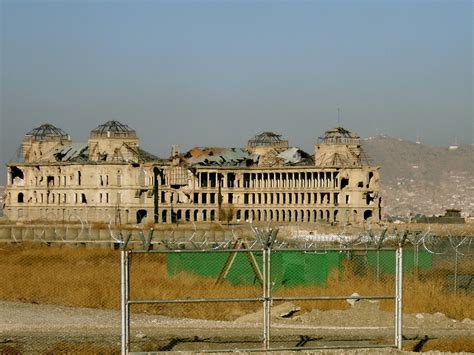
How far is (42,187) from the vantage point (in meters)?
132

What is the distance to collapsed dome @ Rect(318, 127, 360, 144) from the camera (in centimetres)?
13275

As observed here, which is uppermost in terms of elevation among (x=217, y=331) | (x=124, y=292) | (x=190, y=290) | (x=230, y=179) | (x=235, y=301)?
(x=230, y=179)

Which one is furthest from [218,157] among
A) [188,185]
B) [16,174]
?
[16,174]

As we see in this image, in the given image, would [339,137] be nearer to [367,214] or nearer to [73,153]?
[367,214]

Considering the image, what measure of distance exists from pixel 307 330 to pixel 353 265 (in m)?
10.7

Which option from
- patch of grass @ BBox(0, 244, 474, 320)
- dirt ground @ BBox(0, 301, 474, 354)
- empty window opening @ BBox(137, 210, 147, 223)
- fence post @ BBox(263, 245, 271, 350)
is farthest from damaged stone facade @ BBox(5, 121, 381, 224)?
fence post @ BBox(263, 245, 271, 350)

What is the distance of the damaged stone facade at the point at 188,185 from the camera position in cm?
12644

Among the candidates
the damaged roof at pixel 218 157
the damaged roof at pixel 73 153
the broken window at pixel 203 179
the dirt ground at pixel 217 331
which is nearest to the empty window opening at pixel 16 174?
the damaged roof at pixel 73 153

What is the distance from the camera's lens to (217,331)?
79.6 feet

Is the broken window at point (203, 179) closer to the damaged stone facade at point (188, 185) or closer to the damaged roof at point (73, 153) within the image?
the damaged stone facade at point (188, 185)

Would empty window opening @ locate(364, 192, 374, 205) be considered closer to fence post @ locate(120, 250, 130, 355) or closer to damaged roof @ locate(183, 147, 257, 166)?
damaged roof @ locate(183, 147, 257, 166)

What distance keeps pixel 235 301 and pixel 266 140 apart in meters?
124

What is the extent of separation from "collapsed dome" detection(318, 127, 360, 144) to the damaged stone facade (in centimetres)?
12

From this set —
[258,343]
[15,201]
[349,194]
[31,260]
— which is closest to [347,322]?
[258,343]
